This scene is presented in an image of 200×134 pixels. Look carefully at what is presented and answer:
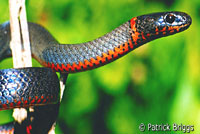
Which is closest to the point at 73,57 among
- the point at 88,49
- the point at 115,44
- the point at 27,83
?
the point at 88,49

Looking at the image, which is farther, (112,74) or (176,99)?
(112,74)

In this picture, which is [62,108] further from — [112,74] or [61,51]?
[61,51]

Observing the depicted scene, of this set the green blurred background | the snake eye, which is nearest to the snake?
the snake eye

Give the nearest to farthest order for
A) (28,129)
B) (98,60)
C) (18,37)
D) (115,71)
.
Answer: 1. (18,37)
2. (28,129)
3. (98,60)
4. (115,71)

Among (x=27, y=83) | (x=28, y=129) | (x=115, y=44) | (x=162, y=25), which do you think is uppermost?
(x=162, y=25)

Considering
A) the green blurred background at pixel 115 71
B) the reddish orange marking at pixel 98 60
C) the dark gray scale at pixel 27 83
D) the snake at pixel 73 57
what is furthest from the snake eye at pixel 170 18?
the dark gray scale at pixel 27 83

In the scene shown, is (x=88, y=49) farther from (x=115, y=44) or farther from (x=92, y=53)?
(x=115, y=44)

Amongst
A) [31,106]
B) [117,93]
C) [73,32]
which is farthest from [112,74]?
[31,106]
